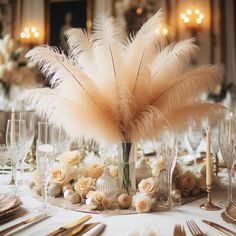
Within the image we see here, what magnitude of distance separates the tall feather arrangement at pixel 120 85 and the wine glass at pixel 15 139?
0.51 ft

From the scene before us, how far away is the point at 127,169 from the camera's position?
118cm

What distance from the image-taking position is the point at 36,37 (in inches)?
219

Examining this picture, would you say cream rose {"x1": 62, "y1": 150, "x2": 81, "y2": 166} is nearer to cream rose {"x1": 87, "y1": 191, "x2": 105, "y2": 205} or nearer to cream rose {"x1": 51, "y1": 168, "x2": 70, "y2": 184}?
cream rose {"x1": 51, "y1": 168, "x2": 70, "y2": 184}

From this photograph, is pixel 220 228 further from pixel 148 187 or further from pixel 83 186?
pixel 83 186

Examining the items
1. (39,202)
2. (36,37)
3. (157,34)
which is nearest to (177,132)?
(157,34)

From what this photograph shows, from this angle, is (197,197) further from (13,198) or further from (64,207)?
(13,198)

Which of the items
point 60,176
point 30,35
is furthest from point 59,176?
point 30,35

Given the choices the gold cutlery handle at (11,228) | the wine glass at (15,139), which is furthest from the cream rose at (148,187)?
the wine glass at (15,139)

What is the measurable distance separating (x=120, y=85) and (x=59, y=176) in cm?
37

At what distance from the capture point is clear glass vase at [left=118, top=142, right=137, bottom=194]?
3.87ft

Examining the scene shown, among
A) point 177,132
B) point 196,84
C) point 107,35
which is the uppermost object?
point 107,35

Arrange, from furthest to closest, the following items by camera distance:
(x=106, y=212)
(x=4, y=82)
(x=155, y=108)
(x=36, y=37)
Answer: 1. (x=36, y=37)
2. (x=4, y=82)
3. (x=155, y=108)
4. (x=106, y=212)

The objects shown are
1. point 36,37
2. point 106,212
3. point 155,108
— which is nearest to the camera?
point 106,212

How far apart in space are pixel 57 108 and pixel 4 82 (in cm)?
227
